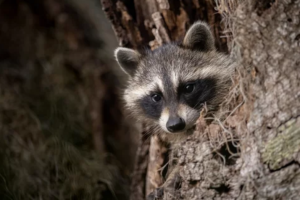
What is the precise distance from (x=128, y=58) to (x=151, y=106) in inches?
25.7

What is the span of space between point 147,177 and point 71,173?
2.88 ft

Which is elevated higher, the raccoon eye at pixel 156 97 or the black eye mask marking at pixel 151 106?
the raccoon eye at pixel 156 97

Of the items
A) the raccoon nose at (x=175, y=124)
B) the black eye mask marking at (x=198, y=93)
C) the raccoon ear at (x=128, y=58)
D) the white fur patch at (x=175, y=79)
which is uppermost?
the raccoon ear at (x=128, y=58)

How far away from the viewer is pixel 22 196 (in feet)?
18.1

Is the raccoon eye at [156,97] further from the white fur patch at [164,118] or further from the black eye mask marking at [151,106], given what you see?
the white fur patch at [164,118]

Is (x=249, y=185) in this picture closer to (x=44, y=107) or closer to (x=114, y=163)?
(x=114, y=163)

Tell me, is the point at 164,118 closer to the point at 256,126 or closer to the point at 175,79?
the point at 175,79

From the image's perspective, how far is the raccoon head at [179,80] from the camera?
15.6ft

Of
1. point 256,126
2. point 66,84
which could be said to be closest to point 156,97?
point 256,126

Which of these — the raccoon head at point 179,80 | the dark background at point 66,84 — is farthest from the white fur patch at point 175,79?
the dark background at point 66,84

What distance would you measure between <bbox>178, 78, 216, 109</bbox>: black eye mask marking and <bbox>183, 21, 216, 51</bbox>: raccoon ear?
0.40 m

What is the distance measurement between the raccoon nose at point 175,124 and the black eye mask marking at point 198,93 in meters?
0.22

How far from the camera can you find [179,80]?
4918 mm

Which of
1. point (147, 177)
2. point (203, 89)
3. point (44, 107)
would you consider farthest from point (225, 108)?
point (44, 107)
